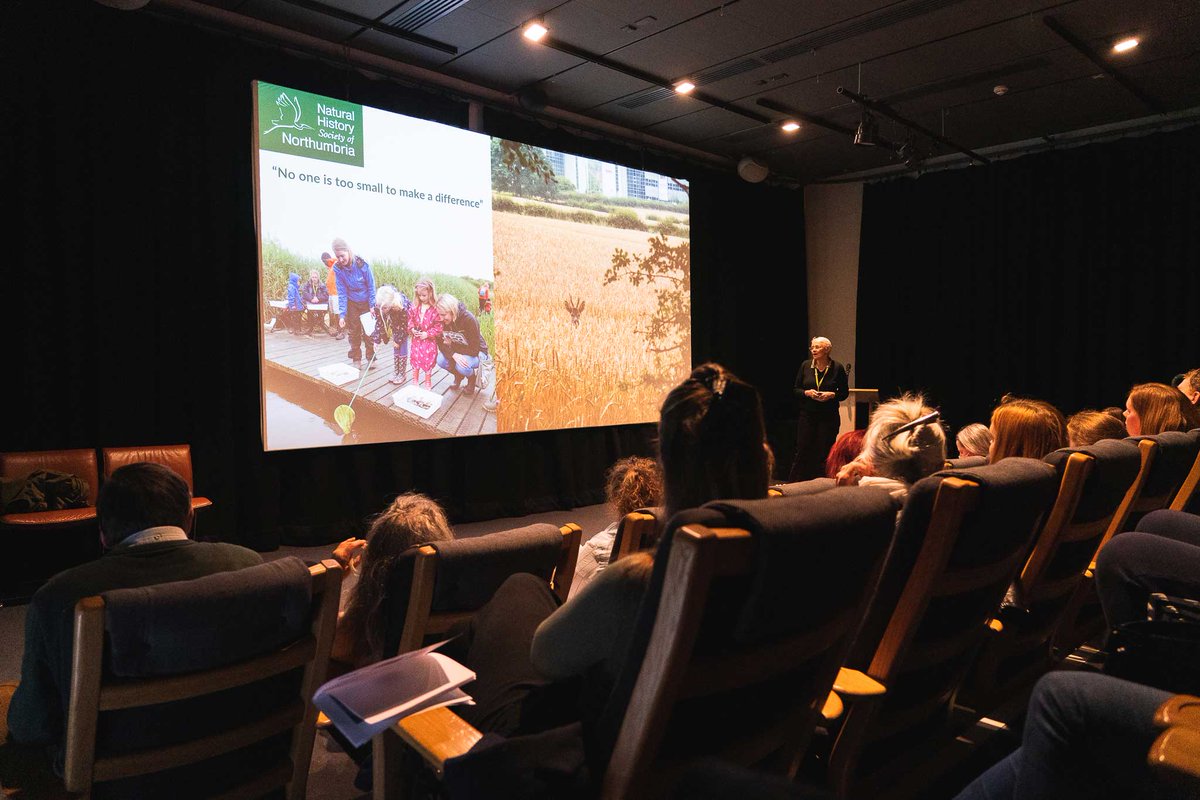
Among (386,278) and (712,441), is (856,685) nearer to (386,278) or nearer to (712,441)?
(712,441)

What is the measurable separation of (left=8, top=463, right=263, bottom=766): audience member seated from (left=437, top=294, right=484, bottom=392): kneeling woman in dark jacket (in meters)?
3.86

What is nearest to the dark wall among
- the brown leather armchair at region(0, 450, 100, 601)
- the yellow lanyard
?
the brown leather armchair at region(0, 450, 100, 601)

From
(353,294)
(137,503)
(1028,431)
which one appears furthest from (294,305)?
(1028,431)

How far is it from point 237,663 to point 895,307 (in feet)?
26.8

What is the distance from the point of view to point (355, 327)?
5121 mm

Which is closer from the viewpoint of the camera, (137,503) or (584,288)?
(137,503)

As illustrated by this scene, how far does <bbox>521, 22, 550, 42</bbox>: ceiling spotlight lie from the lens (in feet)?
15.9

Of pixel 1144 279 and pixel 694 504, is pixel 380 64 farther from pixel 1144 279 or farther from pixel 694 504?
pixel 1144 279

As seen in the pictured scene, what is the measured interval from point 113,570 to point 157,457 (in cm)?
318

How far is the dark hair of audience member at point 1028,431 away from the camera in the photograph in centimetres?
247

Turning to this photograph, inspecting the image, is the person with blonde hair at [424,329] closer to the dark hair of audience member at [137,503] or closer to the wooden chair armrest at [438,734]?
the dark hair of audience member at [137,503]

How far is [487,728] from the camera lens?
119 cm

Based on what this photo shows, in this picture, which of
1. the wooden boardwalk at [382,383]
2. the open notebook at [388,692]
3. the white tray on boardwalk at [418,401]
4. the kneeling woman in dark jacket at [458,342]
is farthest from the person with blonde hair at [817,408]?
the open notebook at [388,692]

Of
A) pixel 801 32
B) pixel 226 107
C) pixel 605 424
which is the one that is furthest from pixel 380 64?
pixel 605 424
